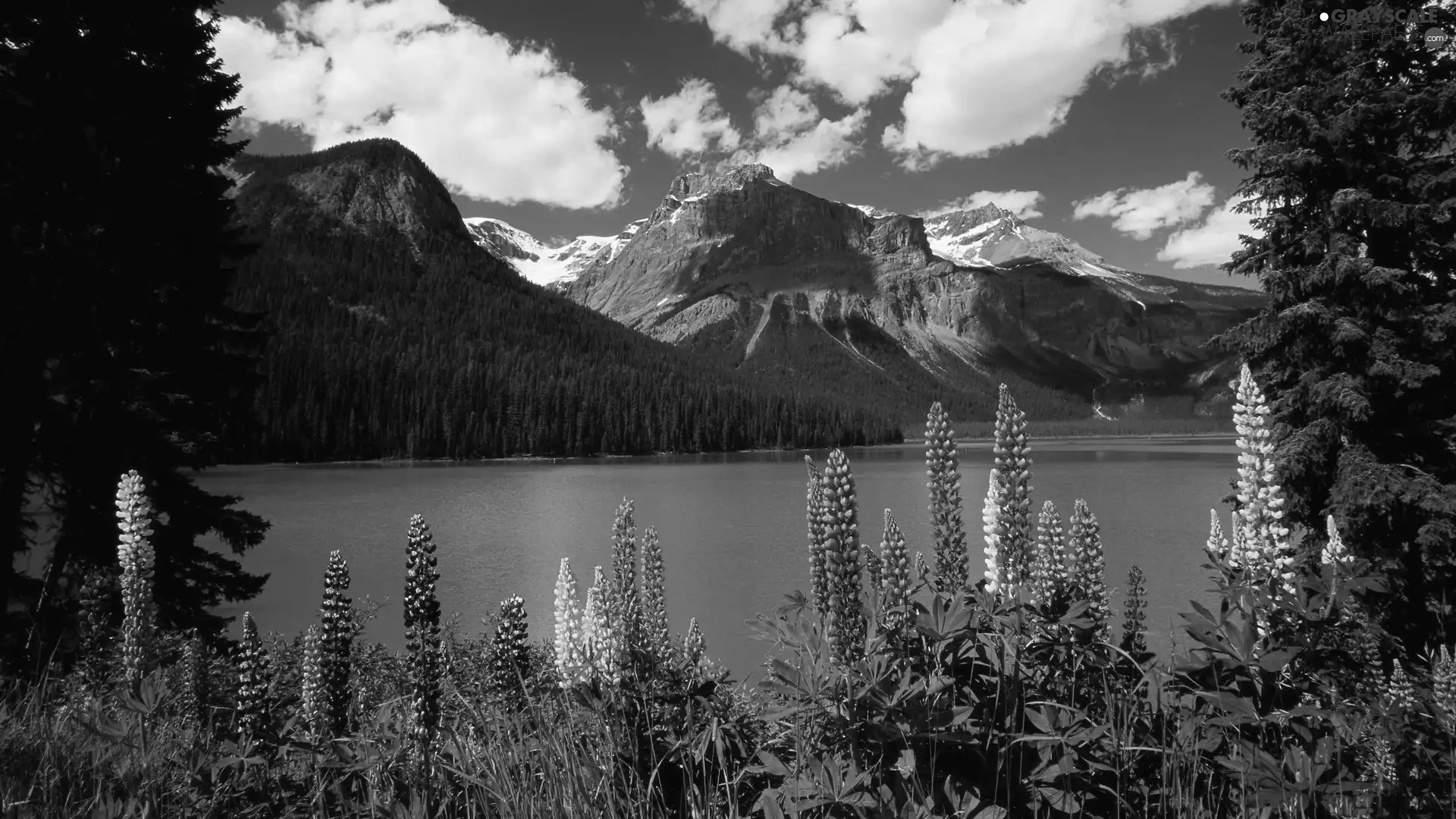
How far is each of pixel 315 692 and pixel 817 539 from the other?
3400 mm

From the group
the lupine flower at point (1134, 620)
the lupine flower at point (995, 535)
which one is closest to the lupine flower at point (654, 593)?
the lupine flower at point (995, 535)

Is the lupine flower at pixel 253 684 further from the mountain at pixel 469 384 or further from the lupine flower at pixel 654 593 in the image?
the mountain at pixel 469 384

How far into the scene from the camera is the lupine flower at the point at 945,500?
4.18 m

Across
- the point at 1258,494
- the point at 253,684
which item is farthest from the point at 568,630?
the point at 1258,494

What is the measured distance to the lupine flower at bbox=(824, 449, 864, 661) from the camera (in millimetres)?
2996

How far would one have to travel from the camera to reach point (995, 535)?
13.2 ft

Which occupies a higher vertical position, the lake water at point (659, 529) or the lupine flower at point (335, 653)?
the lupine flower at point (335, 653)

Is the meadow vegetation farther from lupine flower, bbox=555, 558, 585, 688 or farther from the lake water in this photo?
the lake water

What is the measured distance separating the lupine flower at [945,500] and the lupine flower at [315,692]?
12.1 ft

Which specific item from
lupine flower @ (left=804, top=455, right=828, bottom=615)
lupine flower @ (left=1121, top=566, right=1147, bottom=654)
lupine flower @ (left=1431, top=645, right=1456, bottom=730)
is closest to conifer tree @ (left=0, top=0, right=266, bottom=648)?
lupine flower @ (left=804, top=455, right=828, bottom=615)

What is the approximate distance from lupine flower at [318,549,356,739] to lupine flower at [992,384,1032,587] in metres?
3.74

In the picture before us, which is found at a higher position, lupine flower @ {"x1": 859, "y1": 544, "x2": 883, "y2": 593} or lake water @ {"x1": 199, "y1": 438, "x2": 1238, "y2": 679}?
lupine flower @ {"x1": 859, "y1": 544, "x2": 883, "y2": 593}

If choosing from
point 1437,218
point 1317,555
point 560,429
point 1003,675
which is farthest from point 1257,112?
point 560,429

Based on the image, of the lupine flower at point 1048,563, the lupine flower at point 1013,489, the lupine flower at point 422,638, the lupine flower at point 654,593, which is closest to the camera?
the lupine flower at point 422,638
